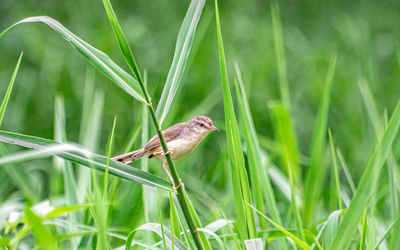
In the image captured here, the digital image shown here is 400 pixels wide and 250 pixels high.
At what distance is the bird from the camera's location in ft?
6.36

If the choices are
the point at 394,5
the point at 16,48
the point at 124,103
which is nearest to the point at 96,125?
the point at 124,103

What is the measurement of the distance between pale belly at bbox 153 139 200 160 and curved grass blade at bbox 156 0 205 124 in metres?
0.26

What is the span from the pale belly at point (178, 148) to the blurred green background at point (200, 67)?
6.40 ft

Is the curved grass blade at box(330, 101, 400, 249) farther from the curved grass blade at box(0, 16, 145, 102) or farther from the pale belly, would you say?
the curved grass blade at box(0, 16, 145, 102)

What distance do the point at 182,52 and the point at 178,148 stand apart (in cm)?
33

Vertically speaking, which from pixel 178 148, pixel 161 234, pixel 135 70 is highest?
pixel 135 70

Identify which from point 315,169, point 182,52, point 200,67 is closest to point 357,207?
point 182,52

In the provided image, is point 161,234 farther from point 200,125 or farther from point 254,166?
point 254,166

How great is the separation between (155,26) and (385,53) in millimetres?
2201

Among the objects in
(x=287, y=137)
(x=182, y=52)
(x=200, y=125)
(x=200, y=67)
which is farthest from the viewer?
(x=200, y=67)

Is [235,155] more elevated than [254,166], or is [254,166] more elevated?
[235,155]

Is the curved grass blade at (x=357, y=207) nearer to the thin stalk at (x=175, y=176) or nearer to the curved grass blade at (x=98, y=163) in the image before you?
the thin stalk at (x=175, y=176)

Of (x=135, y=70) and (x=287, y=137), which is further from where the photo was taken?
(x=287, y=137)

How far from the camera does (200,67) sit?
17.9 feet
